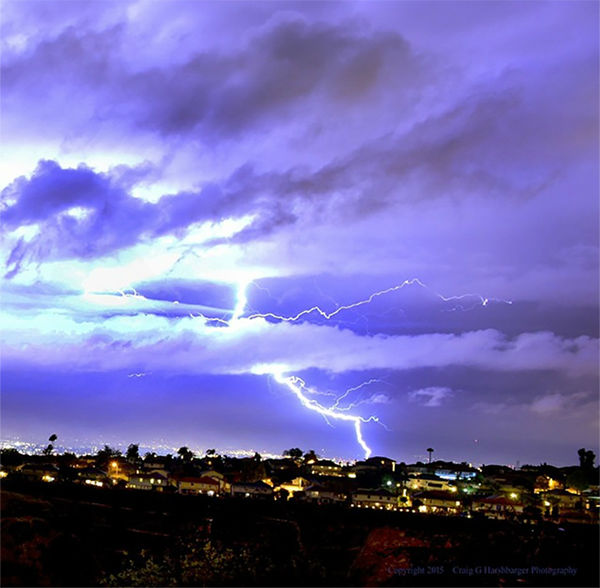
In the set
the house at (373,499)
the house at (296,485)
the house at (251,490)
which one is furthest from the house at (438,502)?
the house at (251,490)

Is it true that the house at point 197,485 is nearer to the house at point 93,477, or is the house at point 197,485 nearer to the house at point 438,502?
the house at point 93,477

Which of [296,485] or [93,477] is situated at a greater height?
[93,477]

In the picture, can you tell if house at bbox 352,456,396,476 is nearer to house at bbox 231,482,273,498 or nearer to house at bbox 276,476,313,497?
house at bbox 276,476,313,497

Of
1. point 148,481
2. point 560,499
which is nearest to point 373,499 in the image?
point 560,499

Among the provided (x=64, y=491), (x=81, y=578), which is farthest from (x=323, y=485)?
(x=81, y=578)

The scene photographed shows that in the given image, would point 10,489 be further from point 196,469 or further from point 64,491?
point 196,469

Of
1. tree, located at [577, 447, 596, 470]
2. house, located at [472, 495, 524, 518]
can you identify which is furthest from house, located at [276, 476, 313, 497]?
tree, located at [577, 447, 596, 470]

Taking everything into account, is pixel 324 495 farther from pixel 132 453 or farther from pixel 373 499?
pixel 132 453
